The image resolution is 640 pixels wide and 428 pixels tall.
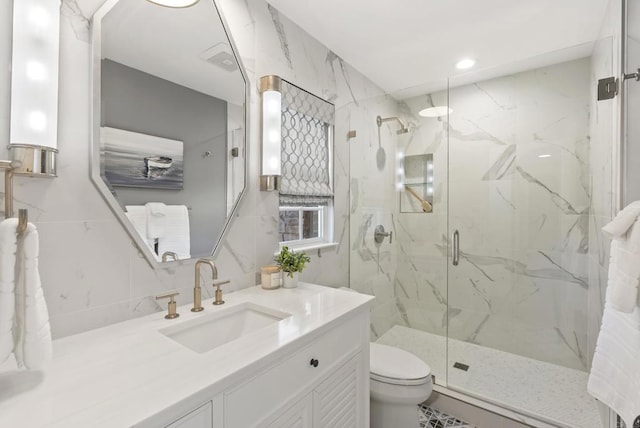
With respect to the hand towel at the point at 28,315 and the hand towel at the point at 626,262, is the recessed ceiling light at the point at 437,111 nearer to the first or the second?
the hand towel at the point at 626,262

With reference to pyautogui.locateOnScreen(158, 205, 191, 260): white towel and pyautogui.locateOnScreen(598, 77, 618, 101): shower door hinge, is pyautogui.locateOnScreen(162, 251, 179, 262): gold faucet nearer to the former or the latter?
pyautogui.locateOnScreen(158, 205, 191, 260): white towel

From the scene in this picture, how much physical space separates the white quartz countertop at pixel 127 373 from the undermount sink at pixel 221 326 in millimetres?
46

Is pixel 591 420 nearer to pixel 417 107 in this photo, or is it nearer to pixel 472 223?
pixel 472 223

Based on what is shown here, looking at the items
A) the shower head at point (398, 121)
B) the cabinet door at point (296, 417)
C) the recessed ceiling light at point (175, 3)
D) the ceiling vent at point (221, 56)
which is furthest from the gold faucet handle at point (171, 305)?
the shower head at point (398, 121)

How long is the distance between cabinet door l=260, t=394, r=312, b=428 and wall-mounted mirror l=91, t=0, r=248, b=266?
2.44 feet

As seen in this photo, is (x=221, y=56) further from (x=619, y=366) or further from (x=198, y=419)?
(x=619, y=366)

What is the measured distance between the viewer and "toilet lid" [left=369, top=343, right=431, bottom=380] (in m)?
1.66

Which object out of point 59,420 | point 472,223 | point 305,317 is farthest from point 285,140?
point 472,223

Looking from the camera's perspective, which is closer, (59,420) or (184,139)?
(59,420)

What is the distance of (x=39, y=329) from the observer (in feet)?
2.37

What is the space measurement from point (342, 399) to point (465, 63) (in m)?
2.62

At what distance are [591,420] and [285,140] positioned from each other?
2436mm

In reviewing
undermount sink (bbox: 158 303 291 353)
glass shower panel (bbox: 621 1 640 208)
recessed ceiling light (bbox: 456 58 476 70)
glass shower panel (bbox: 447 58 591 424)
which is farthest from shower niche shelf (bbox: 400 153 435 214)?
undermount sink (bbox: 158 303 291 353)

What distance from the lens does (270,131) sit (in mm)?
1684
